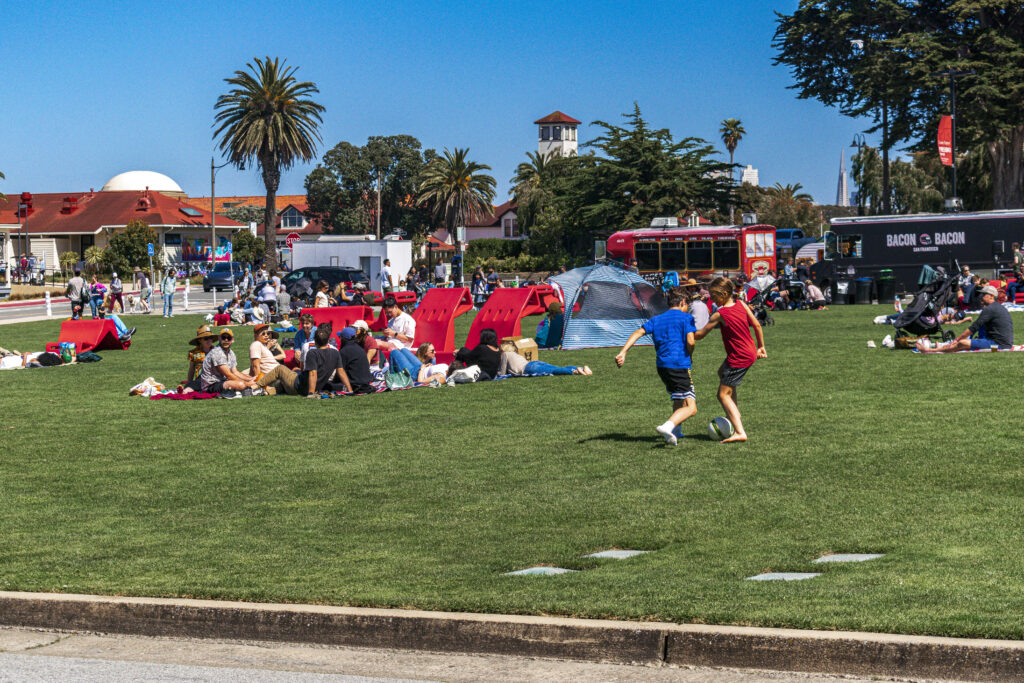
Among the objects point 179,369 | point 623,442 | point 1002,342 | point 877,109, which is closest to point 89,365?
point 179,369

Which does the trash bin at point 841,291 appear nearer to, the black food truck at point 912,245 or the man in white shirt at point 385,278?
the black food truck at point 912,245

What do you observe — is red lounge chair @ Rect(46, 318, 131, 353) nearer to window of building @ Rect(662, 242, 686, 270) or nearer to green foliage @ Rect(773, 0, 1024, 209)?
window of building @ Rect(662, 242, 686, 270)

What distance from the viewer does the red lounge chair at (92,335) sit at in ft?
85.1

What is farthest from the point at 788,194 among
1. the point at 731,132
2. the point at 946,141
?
the point at 946,141

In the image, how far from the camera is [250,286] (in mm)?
43062

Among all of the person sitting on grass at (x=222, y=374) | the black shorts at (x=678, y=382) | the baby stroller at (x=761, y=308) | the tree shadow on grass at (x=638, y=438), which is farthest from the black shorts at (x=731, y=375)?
the baby stroller at (x=761, y=308)

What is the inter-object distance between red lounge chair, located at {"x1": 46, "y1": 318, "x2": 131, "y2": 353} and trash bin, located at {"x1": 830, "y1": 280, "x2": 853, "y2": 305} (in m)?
22.4

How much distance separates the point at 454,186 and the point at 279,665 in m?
107

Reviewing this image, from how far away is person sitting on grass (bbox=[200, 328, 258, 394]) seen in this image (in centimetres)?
1748

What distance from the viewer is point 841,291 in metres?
38.7

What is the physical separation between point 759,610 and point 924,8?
54.8m

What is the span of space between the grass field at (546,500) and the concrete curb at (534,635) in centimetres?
20

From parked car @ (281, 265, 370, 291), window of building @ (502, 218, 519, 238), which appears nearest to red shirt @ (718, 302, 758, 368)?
parked car @ (281, 265, 370, 291)

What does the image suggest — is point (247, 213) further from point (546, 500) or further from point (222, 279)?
point (546, 500)
